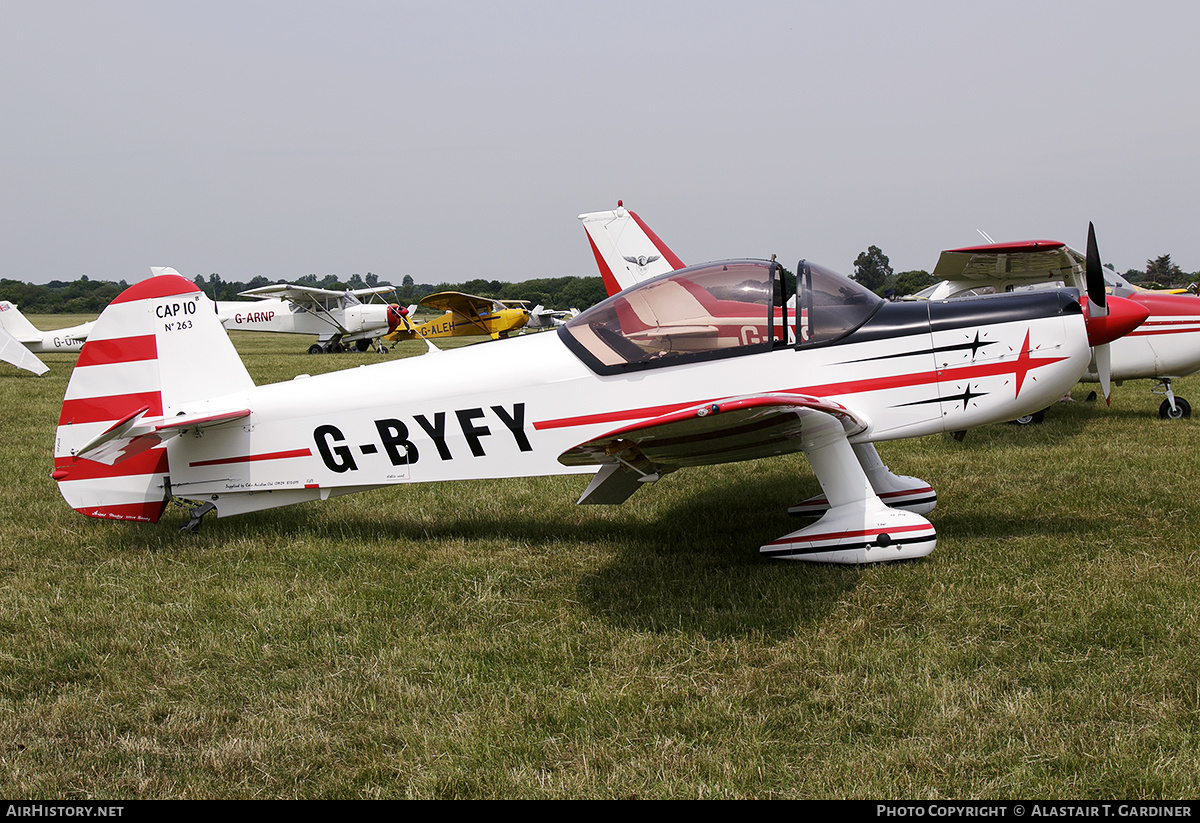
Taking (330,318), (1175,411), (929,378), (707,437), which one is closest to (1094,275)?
(929,378)

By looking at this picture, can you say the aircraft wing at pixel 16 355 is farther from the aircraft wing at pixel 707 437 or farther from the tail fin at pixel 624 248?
the aircraft wing at pixel 707 437

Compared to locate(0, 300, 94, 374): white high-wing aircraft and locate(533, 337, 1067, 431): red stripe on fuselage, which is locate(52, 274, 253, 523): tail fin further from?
locate(0, 300, 94, 374): white high-wing aircraft

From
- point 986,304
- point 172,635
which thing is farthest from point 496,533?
point 986,304

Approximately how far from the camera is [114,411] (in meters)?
5.43

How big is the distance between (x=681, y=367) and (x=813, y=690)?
6.84 ft

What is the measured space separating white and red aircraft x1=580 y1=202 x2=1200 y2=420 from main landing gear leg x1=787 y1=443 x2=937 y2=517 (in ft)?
4.59

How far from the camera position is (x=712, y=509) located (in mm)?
6109

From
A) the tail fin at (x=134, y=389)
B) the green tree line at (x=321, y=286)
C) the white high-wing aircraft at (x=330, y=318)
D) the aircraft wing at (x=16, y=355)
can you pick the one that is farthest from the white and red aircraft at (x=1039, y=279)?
the green tree line at (x=321, y=286)

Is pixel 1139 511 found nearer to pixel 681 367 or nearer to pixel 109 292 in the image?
pixel 681 367

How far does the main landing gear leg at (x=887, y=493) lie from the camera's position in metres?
5.60

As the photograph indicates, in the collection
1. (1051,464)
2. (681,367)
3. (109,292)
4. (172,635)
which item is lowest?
(1051,464)

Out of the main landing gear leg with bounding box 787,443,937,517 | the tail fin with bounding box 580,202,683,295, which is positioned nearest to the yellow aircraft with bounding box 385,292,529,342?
the tail fin with bounding box 580,202,683,295

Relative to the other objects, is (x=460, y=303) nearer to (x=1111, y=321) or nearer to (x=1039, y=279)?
(x=1039, y=279)

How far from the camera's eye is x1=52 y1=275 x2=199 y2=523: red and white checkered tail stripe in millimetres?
5434
